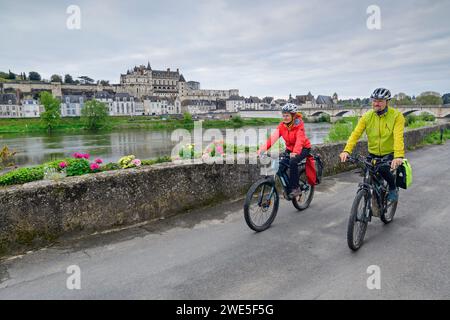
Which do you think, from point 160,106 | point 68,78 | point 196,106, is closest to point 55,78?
point 68,78

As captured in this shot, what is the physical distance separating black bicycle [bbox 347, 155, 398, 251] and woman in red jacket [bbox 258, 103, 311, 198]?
95cm

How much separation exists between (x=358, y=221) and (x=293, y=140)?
6.06ft

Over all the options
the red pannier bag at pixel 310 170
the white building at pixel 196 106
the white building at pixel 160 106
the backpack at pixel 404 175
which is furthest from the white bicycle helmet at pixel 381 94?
the white building at pixel 196 106

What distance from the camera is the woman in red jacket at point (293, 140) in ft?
17.9

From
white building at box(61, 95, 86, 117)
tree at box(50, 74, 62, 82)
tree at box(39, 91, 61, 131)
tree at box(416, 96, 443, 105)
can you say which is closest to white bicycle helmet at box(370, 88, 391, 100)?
tree at box(39, 91, 61, 131)

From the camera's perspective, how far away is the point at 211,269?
376 centimetres

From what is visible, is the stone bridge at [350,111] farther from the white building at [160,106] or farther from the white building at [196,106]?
the white building at [160,106]

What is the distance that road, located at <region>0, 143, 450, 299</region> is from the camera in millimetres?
3301

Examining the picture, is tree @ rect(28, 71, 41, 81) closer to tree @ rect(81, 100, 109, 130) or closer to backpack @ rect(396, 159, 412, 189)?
tree @ rect(81, 100, 109, 130)

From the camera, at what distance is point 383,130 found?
4.81 metres
